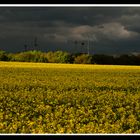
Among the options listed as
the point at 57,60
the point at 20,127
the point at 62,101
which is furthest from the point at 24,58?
the point at 20,127

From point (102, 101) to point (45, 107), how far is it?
3.50 metres

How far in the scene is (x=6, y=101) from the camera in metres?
18.0

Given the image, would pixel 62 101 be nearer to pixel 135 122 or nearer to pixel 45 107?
pixel 45 107

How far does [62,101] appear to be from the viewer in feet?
61.0
